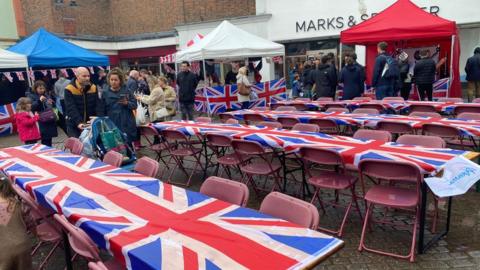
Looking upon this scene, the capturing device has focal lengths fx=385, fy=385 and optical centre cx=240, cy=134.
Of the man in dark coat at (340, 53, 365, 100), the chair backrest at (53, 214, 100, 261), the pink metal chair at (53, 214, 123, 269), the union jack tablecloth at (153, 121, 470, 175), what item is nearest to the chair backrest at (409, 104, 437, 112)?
the man in dark coat at (340, 53, 365, 100)

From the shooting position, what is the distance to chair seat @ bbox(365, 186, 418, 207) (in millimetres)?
3166

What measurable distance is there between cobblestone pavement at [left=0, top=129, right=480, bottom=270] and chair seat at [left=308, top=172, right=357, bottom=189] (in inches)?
17.7

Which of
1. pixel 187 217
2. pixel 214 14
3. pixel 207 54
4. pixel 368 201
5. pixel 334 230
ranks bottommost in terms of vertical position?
pixel 334 230

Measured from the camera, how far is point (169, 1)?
64.6 ft

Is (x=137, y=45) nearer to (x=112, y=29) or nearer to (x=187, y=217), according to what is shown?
(x=112, y=29)

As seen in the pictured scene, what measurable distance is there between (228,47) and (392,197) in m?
7.56

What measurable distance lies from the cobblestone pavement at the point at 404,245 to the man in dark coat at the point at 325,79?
18.2 ft

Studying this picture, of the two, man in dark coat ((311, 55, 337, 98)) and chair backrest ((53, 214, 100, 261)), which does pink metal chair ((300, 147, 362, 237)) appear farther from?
man in dark coat ((311, 55, 337, 98))

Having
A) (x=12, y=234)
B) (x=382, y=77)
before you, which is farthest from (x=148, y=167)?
(x=382, y=77)

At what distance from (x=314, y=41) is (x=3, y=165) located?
13631 mm

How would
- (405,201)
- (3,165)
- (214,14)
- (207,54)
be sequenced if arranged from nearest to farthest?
(405,201)
(3,165)
(207,54)
(214,14)

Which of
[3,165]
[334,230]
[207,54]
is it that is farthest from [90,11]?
[334,230]

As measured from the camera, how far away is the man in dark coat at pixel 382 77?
27.2 ft

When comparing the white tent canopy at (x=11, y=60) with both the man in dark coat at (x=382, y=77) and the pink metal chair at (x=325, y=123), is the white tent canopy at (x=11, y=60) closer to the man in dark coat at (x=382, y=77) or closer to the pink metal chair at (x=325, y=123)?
the pink metal chair at (x=325, y=123)
